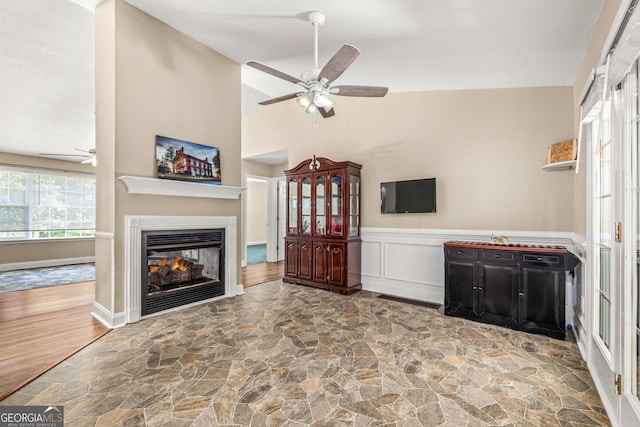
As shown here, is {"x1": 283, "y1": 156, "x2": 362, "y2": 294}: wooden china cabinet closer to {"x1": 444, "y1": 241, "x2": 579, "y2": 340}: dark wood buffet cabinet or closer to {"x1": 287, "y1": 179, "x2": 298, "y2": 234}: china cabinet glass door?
{"x1": 287, "y1": 179, "x2": 298, "y2": 234}: china cabinet glass door

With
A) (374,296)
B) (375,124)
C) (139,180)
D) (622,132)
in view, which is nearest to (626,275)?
(622,132)

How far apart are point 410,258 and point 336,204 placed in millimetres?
1406

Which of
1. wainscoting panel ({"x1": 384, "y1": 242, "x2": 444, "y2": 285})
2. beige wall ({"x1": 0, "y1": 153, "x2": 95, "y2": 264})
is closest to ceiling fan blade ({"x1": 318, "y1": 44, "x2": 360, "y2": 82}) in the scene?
wainscoting panel ({"x1": 384, "y1": 242, "x2": 444, "y2": 285})

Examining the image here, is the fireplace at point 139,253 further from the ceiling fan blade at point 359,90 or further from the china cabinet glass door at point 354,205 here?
the ceiling fan blade at point 359,90

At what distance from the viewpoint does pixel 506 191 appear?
3742 mm

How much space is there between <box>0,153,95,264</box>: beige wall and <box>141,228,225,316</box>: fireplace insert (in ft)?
17.2

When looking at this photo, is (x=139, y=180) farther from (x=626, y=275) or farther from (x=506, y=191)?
(x=506, y=191)

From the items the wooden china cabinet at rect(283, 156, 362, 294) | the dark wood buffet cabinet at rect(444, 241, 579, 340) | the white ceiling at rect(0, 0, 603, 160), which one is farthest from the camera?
the wooden china cabinet at rect(283, 156, 362, 294)

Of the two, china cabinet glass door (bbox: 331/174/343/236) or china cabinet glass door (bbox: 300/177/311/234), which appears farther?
china cabinet glass door (bbox: 300/177/311/234)

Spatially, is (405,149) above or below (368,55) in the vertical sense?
below

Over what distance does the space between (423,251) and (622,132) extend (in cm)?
285

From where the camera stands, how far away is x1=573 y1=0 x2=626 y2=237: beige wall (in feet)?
6.33

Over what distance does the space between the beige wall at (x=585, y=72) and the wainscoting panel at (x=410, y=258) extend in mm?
653

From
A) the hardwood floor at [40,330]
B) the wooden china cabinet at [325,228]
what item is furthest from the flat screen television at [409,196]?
the hardwood floor at [40,330]
